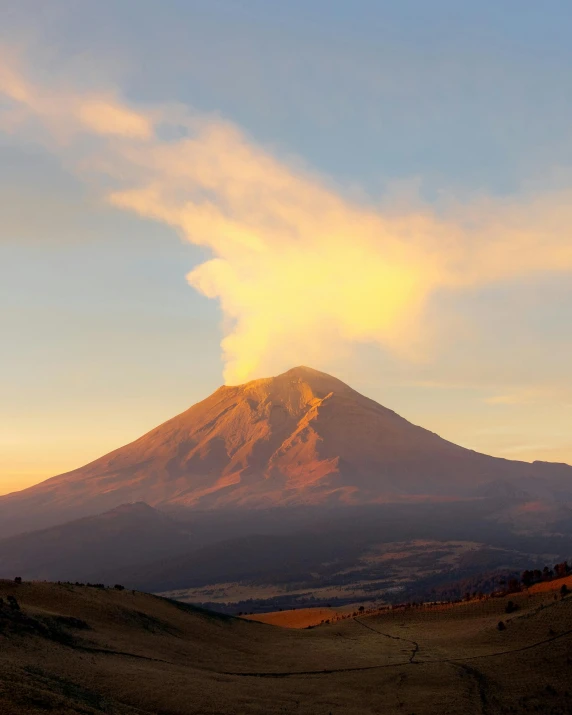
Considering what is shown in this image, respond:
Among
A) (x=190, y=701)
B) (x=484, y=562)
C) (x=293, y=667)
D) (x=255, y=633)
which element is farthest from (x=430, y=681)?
(x=484, y=562)

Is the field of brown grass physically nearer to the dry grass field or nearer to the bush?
the dry grass field

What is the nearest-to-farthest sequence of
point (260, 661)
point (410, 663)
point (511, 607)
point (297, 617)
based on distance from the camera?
point (410, 663), point (260, 661), point (511, 607), point (297, 617)

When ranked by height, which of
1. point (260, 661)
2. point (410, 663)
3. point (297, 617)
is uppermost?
point (260, 661)

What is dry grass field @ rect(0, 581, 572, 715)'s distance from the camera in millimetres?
26156

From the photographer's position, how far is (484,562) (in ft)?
609

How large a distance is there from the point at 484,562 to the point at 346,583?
41.0 meters

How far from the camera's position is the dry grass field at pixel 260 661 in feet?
85.8

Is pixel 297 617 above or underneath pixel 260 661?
underneath

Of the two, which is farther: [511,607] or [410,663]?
[511,607]

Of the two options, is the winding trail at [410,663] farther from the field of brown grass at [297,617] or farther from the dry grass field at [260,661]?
the field of brown grass at [297,617]

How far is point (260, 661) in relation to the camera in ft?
125

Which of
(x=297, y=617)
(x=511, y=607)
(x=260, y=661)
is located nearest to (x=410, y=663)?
(x=260, y=661)

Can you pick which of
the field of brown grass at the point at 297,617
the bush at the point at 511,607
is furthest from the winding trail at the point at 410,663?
the field of brown grass at the point at 297,617

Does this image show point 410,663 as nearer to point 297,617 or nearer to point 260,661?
point 260,661
